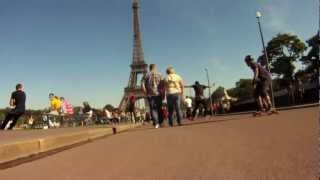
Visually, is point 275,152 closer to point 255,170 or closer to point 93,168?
point 255,170

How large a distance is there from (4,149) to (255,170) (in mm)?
3018

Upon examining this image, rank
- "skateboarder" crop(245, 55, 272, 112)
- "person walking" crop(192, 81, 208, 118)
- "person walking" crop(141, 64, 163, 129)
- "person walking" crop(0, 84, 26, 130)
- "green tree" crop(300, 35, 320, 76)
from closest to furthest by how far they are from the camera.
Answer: "skateboarder" crop(245, 55, 272, 112) < "person walking" crop(141, 64, 163, 129) < "person walking" crop(0, 84, 26, 130) < "person walking" crop(192, 81, 208, 118) < "green tree" crop(300, 35, 320, 76)

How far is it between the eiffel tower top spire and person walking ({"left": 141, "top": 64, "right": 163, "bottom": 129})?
2691 inches

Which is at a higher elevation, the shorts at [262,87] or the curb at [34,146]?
the shorts at [262,87]

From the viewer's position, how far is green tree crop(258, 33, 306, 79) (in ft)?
254

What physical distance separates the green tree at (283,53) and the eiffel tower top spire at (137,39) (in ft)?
69.3

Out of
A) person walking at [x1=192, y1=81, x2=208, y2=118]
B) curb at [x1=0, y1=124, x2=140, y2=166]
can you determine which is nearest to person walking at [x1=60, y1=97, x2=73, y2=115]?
person walking at [x1=192, y1=81, x2=208, y2=118]

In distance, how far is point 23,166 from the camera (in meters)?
5.10

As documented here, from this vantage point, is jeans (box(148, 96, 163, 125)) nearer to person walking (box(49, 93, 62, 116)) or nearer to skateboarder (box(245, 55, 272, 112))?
skateboarder (box(245, 55, 272, 112))

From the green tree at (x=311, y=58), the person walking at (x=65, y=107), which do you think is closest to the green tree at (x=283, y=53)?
the green tree at (x=311, y=58)

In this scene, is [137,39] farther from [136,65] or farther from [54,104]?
[54,104]

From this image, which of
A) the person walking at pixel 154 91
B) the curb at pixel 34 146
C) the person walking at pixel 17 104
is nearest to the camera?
the curb at pixel 34 146

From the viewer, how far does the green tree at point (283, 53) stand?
7750cm

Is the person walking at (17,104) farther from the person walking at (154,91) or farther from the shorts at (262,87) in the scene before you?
the shorts at (262,87)
